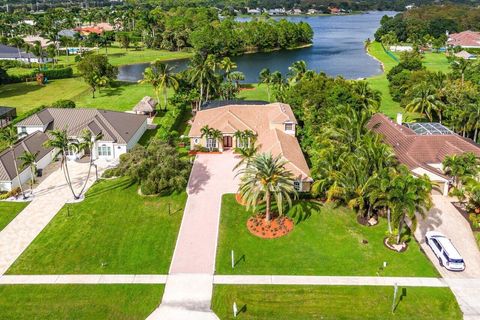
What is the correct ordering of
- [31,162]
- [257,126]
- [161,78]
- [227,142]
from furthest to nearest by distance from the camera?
[161,78]
[257,126]
[227,142]
[31,162]

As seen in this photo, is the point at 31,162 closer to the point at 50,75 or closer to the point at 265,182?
the point at 265,182

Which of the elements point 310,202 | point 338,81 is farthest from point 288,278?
point 338,81

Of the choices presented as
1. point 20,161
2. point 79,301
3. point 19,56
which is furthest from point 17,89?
point 79,301

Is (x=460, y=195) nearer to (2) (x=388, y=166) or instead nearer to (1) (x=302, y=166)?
(2) (x=388, y=166)

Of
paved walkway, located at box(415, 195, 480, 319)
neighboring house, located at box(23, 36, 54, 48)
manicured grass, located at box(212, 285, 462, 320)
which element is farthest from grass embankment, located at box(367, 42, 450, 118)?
neighboring house, located at box(23, 36, 54, 48)

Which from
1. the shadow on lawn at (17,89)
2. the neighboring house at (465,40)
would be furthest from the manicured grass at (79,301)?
the neighboring house at (465,40)
